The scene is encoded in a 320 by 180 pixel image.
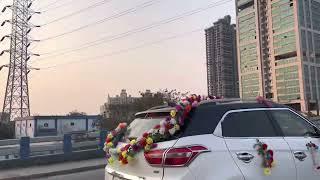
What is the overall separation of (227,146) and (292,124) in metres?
1.34

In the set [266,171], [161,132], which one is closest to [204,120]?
[161,132]

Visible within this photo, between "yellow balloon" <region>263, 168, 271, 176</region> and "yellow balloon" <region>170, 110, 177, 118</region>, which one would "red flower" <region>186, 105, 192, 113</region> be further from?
"yellow balloon" <region>263, 168, 271, 176</region>

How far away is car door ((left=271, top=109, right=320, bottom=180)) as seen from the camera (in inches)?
226

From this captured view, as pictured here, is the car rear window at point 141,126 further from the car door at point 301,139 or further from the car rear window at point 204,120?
the car door at point 301,139

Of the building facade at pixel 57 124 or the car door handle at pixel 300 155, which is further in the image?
the building facade at pixel 57 124

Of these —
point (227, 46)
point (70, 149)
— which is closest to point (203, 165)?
point (70, 149)

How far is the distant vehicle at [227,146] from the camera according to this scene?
4.96m

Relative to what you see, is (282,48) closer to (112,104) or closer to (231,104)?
(112,104)

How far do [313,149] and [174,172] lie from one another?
84.6 inches

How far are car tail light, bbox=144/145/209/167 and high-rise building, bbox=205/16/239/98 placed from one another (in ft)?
180

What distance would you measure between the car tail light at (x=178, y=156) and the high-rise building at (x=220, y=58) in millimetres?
54782

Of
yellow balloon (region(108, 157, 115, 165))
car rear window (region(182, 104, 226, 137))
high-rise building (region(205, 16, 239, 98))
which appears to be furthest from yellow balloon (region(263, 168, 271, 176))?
high-rise building (region(205, 16, 239, 98))

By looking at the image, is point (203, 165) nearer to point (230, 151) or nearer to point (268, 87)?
→ point (230, 151)

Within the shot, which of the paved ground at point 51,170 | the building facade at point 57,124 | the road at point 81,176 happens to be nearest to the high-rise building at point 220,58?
the building facade at point 57,124
